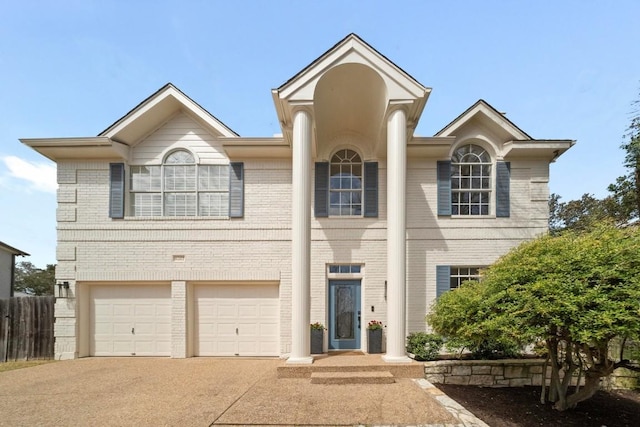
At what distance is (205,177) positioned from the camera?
384 inches

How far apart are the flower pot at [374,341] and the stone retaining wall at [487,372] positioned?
5.09ft

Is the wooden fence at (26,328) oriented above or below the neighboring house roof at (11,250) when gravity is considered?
Answer: below

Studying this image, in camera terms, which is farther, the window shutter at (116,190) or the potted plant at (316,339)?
the window shutter at (116,190)

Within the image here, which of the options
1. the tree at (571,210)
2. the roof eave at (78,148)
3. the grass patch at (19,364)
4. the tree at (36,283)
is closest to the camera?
the grass patch at (19,364)

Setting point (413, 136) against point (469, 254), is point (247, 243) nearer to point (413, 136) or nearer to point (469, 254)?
point (413, 136)

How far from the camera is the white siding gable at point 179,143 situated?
9.76m

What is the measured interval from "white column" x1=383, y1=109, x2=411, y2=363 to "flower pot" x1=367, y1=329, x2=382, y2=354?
93cm

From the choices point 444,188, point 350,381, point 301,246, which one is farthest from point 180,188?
point 444,188

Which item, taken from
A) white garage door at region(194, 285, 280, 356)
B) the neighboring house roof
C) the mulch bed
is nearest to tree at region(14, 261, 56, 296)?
the neighboring house roof

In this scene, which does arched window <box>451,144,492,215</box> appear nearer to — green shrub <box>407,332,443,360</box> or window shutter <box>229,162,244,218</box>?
green shrub <box>407,332,443,360</box>

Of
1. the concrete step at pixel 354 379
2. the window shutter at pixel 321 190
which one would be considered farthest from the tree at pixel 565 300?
the window shutter at pixel 321 190

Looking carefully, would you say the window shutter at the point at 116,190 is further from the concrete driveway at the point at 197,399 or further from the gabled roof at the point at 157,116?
the concrete driveway at the point at 197,399

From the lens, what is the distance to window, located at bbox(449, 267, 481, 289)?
9406 millimetres

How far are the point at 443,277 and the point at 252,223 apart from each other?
567 cm
